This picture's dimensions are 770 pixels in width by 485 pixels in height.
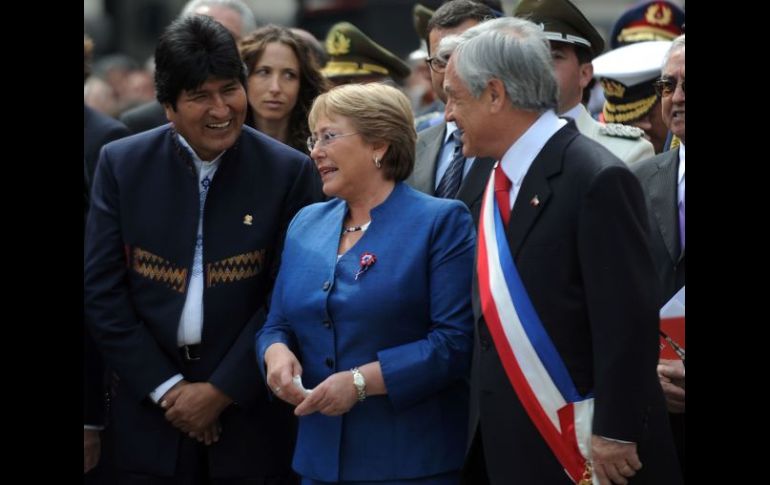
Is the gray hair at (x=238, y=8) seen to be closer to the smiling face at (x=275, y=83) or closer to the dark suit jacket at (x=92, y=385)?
the smiling face at (x=275, y=83)

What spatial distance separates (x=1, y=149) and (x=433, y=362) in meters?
1.38

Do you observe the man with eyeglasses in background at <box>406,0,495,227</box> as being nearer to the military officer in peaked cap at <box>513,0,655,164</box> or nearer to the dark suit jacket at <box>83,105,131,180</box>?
the military officer in peaked cap at <box>513,0,655,164</box>

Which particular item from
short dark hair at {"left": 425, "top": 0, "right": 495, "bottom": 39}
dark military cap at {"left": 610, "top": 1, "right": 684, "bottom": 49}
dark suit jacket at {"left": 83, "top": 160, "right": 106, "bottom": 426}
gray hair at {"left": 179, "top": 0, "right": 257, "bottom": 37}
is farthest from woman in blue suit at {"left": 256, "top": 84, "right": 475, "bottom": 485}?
dark military cap at {"left": 610, "top": 1, "right": 684, "bottom": 49}

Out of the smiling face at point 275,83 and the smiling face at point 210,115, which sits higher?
the smiling face at point 275,83

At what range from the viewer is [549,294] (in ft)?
11.9

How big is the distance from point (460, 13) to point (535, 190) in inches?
74.5

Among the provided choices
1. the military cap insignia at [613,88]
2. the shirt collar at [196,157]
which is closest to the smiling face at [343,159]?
the shirt collar at [196,157]

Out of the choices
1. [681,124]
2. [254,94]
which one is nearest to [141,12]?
[254,94]

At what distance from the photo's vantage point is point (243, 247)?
4586mm

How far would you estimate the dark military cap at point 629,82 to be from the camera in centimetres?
566

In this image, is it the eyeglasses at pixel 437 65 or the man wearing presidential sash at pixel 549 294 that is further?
the eyeglasses at pixel 437 65

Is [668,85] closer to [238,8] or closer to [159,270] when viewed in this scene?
[159,270]

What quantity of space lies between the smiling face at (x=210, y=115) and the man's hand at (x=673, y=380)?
1.68 m
